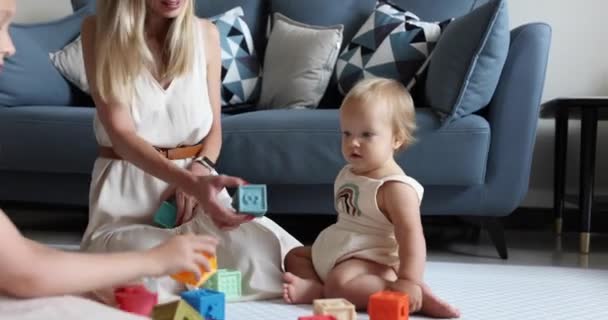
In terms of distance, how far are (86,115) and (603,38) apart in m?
1.76

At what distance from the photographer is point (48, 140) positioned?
225 cm

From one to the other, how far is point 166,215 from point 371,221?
0.42m

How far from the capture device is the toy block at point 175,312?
0.96m

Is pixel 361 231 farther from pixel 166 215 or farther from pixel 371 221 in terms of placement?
pixel 166 215

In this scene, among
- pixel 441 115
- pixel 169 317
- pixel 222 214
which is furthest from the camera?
pixel 441 115

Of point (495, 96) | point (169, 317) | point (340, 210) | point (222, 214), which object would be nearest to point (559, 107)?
point (495, 96)

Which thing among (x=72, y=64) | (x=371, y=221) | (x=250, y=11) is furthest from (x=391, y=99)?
(x=72, y=64)

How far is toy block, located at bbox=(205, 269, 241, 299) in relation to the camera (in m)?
1.44

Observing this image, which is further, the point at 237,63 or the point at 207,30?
the point at 237,63

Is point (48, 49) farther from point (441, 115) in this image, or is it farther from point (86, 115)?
point (441, 115)

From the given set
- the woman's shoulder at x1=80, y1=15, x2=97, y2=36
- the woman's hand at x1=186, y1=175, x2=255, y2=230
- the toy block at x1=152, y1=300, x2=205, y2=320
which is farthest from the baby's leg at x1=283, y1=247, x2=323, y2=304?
the woman's shoulder at x1=80, y1=15, x2=97, y2=36

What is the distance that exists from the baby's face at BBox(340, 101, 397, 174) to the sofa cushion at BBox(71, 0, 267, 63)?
1.32m

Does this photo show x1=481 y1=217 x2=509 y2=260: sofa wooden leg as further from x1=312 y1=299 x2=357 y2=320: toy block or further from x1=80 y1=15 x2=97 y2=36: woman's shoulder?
x1=80 y1=15 x2=97 y2=36: woman's shoulder

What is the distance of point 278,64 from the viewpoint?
8.48ft
